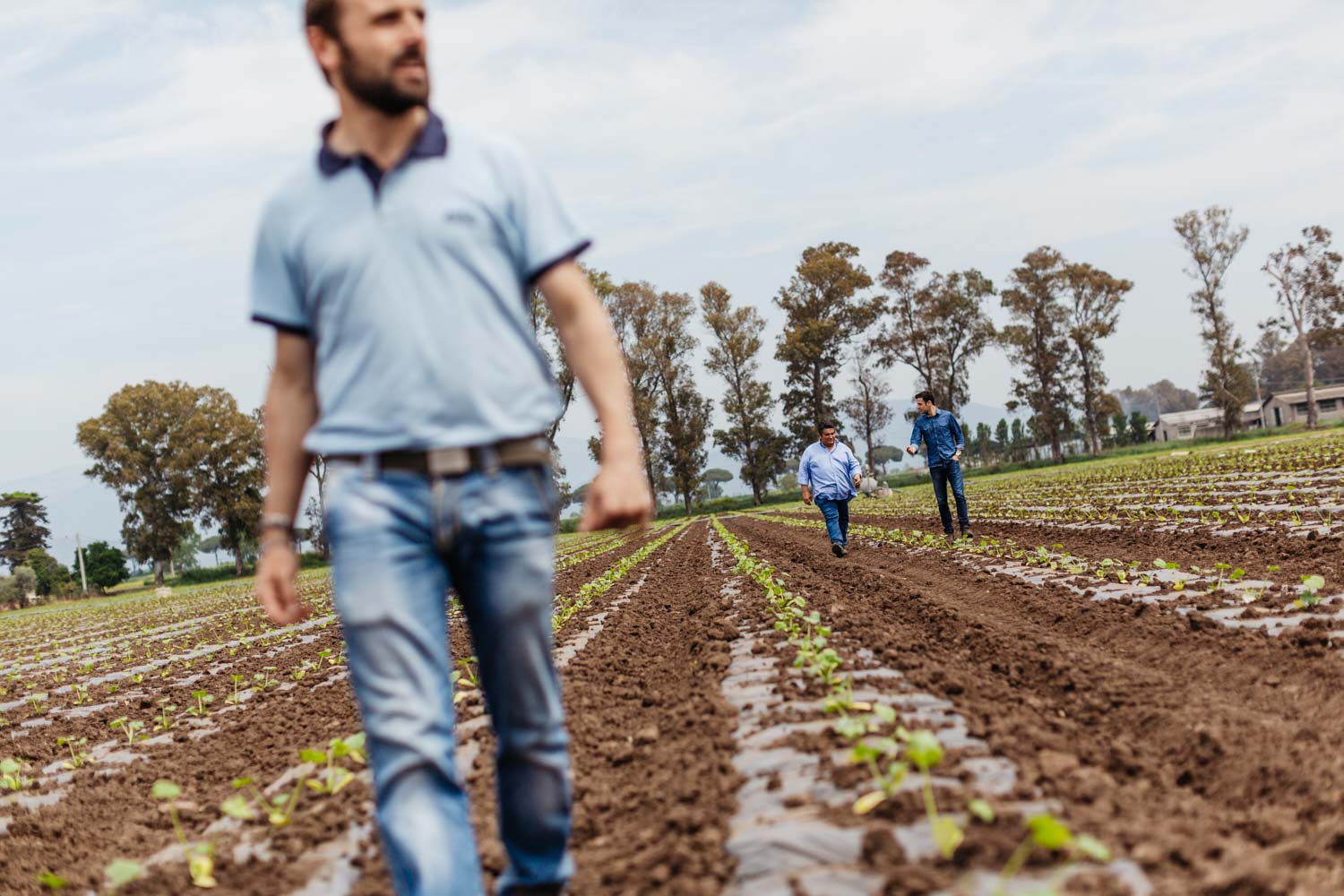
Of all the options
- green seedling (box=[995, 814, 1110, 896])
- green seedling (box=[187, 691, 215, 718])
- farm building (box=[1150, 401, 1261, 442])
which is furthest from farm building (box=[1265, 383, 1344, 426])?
green seedling (box=[995, 814, 1110, 896])

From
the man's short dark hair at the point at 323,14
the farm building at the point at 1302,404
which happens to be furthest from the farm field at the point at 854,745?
the farm building at the point at 1302,404

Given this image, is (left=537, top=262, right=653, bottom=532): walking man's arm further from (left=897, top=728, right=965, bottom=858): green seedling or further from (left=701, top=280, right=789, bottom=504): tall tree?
(left=701, top=280, right=789, bottom=504): tall tree

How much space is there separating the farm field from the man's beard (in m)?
1.99

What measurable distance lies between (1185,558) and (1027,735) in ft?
20.3

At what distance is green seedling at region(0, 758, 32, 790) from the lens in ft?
16.5

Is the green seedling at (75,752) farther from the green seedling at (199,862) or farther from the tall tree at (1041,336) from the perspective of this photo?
the tall tree at (1041,336)

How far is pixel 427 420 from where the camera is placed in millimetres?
2018

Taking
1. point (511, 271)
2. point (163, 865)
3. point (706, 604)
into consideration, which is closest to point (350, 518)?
point (511, 271)

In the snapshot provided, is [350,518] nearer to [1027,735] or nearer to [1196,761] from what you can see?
[1027,735]

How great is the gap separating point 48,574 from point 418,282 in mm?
74642

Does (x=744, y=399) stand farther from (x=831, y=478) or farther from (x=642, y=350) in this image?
(x=831, y=478)

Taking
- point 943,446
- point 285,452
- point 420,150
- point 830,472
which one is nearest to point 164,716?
point 285,452

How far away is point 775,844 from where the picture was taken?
8.94 ft

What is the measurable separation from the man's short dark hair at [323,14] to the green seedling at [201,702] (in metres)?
6.15
